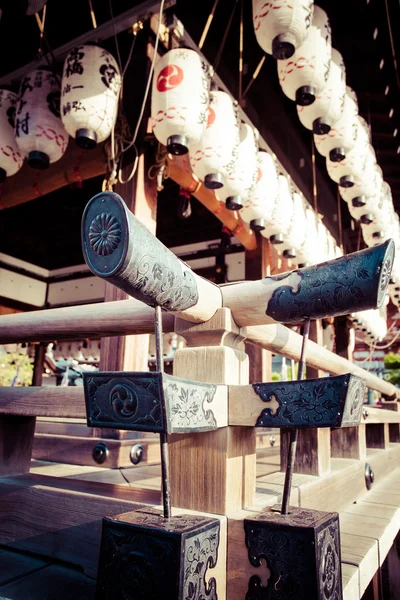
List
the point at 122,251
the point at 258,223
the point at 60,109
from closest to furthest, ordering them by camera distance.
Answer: the point at 122,251 < the point at 60,109 < the point at 258,223

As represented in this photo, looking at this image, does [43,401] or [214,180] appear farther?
[214,180]

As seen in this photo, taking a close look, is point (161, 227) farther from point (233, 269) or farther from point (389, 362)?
point (389, 362)

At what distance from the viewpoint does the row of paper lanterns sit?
127 inches

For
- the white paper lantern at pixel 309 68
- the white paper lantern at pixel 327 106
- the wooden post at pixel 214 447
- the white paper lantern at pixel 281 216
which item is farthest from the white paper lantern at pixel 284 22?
the wooden post at pixel 214 447

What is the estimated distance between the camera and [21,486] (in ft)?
5.51

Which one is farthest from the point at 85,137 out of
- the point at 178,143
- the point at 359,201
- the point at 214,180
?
the point at 359,201

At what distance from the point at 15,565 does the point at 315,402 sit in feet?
3.95

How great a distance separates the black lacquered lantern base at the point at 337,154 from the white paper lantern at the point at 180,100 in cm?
164

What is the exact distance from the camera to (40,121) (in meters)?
3.49

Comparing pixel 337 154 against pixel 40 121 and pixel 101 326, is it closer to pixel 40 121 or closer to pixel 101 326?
pixel 40 121

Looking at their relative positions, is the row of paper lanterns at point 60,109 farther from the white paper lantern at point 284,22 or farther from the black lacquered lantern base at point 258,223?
the black lacquered lantern base at point 258,223

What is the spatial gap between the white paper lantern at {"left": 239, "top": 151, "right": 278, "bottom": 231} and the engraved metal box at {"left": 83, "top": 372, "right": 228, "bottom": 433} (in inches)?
134

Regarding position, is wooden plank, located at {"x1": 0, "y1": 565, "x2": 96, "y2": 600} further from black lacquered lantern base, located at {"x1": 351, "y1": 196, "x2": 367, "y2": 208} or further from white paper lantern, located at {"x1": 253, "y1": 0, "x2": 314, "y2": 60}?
black lacquered lantern base, located at {"x1": 351, "y1": 196, "x2": 367, "y2": 208}

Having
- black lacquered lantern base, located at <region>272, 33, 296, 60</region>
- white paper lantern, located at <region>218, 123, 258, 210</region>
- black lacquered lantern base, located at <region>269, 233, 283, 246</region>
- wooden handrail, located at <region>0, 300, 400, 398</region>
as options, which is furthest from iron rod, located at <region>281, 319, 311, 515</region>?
black lacquered lantern base, located at <region>269, 233, 283, 246</region>
